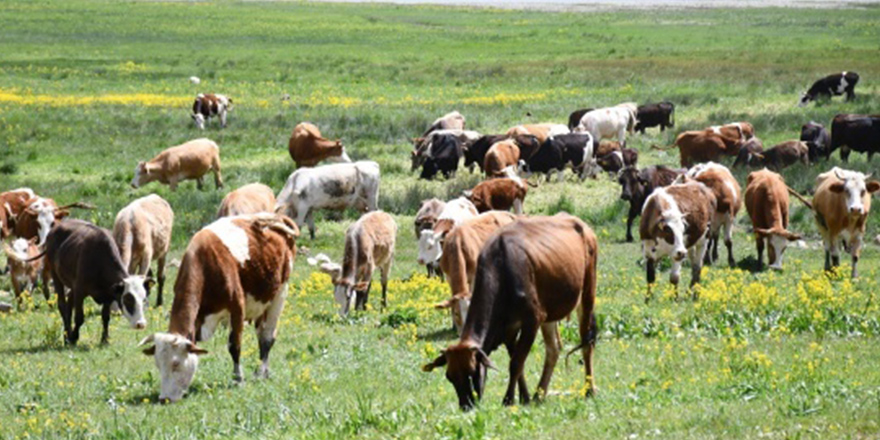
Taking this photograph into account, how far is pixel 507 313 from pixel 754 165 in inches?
893

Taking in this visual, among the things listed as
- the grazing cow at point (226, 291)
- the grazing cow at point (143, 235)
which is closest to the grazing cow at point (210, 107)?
the grazing cow at point (143, 235)

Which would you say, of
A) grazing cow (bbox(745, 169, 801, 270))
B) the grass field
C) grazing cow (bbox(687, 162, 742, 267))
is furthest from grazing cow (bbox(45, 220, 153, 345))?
grazing cow (bbox(745, 169, 801, 270))

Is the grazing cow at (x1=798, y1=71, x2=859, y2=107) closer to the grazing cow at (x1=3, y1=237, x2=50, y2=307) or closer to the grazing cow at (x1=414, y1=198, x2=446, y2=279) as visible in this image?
the grazing cow at (x1=414, y1=198, x2=446, y2=279)

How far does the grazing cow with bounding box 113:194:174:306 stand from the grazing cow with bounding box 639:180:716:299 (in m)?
7.77

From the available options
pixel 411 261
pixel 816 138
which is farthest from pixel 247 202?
pixel 816 138

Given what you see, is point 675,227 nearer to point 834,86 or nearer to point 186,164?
point 186,164

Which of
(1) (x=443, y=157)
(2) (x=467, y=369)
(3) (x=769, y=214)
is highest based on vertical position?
(2) (x=467, y=369)

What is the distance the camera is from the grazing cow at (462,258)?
1522 cm

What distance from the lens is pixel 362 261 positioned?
19750mm

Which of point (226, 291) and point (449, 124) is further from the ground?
point (226, 291)

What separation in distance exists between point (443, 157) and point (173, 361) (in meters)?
22.4

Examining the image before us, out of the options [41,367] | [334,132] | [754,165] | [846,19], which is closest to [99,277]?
[41,367]

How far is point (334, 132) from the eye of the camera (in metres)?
42.3

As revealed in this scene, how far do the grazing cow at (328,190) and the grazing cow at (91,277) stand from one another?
855 cm
